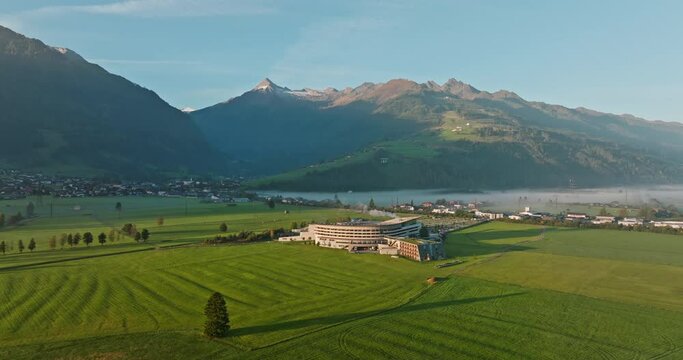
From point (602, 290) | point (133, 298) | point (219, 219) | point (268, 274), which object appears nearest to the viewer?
point (133, 298)

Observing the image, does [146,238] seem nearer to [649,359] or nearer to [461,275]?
[461,275]

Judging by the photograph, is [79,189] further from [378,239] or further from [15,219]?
[378,239]

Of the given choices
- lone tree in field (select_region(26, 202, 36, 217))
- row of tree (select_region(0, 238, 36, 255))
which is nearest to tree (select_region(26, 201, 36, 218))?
lone tree in field (select_region(26, 202, 36, 217))

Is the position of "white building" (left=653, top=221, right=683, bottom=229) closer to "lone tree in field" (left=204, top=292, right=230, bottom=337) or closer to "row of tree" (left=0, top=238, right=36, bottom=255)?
"lone tree in field" (left=204, top=292, right=230, bottom=337)

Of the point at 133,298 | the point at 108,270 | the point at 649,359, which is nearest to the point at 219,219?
the point at 108,270

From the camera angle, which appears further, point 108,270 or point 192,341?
point 108,270

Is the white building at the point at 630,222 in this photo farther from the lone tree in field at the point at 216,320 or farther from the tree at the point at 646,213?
the lone tree in field at the point at 216,320
